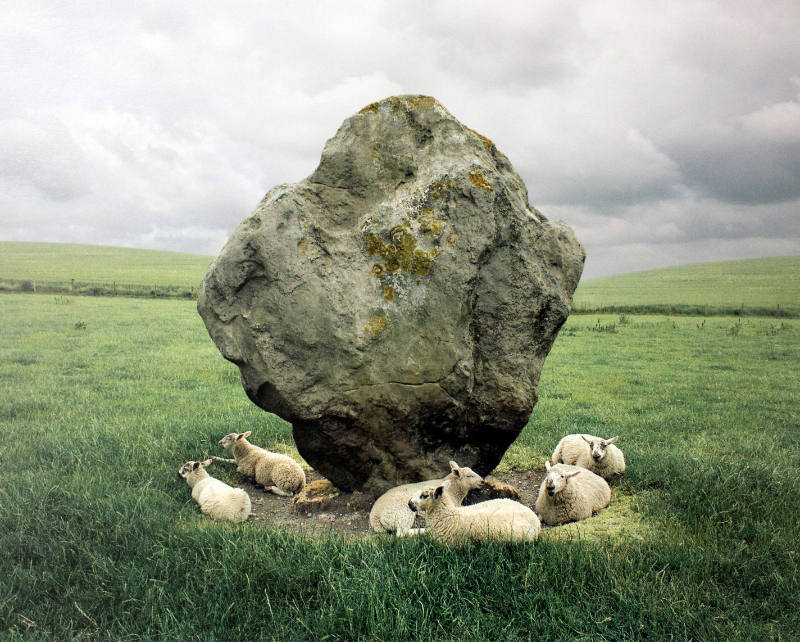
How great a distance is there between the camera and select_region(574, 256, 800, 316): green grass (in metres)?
40.8

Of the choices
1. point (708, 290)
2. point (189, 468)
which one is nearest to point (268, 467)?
point (189, 468)

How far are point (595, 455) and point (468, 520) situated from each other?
2.76m

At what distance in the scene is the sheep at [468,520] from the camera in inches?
213

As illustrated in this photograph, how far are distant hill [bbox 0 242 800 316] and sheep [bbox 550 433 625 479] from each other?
3402 centimetres

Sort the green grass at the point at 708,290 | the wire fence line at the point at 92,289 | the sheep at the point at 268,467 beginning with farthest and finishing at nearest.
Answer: the green grass at the point at 708,290
the wire fence line at the point at 92,289
the sheep at the point at 268,467

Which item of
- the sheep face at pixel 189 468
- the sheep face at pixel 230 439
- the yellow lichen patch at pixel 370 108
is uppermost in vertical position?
the yellow lichen patch at pixel 370 108

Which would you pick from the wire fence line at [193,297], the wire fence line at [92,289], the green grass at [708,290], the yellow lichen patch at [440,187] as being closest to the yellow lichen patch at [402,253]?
the yellow lichen patch at [440,187]

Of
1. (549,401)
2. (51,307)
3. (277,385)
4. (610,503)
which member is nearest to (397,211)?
(277,385)

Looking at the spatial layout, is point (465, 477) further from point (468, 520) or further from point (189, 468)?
point (189, 468)

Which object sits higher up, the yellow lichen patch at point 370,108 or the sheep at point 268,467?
the yellow lichen patch at point 370,108

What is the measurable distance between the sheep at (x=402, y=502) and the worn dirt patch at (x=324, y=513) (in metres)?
0.22

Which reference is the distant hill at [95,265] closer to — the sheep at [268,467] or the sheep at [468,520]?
the sheep at [268,467]

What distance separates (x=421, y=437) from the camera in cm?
679

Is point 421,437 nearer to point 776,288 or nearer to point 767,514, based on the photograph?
point 767,514
